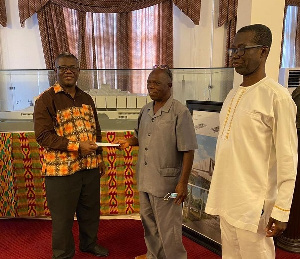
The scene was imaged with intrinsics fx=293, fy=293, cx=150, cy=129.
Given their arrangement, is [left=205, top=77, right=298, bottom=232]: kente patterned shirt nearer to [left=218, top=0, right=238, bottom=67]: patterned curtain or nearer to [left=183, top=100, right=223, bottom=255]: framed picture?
[left=183, top=100, right=223, bottom=255]: framed picture

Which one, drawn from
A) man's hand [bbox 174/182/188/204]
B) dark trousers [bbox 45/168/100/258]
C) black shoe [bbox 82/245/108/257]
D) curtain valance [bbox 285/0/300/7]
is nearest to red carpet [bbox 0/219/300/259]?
black shoe [bbox 82/245/108/257]

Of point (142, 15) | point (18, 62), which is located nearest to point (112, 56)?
point (142, 15)

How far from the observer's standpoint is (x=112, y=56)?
4.26 meters

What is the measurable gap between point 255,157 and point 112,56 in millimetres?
3434

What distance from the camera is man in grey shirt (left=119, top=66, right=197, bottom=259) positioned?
164 cm

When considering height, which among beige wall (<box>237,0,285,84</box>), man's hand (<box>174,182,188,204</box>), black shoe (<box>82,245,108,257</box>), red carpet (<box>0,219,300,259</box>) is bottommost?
red carpet (<box>0,219,300,259</box>)

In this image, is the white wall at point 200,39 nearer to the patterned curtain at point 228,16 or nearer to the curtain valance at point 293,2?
the patterned curtain at point 228,16

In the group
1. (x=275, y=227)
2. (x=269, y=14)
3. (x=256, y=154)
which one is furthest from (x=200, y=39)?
(x=275, y=227)

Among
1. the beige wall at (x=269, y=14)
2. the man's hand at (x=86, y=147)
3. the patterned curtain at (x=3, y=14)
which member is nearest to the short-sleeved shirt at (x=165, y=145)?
the man's hand at (x=86, y=147)

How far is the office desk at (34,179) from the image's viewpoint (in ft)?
8.59

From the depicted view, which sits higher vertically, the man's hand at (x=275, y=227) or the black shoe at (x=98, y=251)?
the man's hand at (x=275, y=227)

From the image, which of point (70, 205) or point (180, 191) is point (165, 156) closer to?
point (180, 191)

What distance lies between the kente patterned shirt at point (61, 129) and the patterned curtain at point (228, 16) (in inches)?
113

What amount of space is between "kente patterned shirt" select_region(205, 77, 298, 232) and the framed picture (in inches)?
30.9
